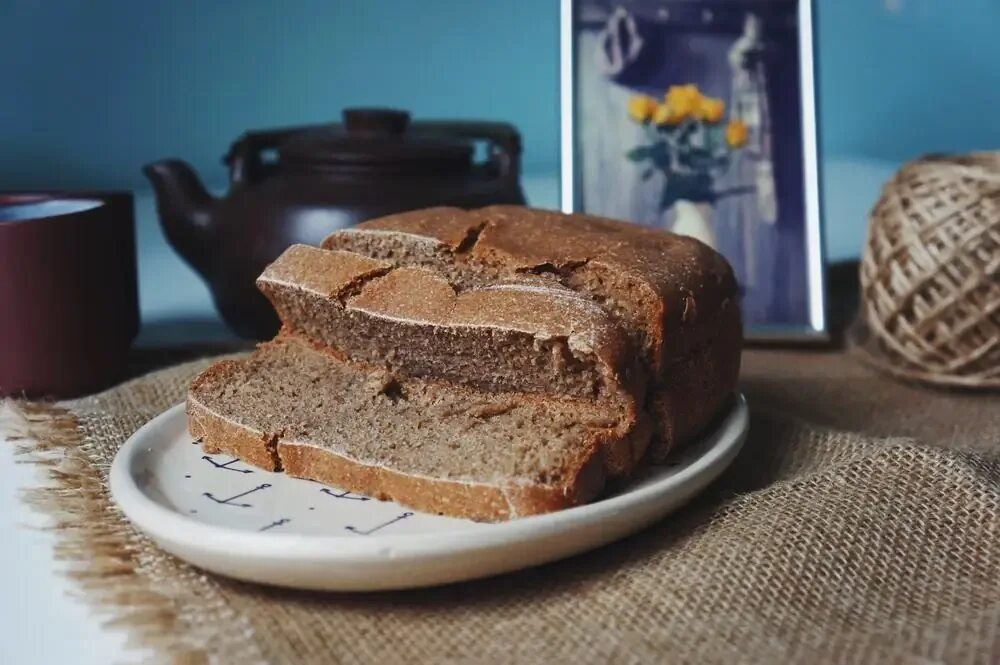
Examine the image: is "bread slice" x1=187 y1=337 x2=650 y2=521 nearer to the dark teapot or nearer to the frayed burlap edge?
the frayed burlap edge

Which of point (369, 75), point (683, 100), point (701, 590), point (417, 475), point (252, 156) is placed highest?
point (369, 75)

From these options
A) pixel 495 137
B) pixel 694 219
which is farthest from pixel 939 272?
pixel 495 137

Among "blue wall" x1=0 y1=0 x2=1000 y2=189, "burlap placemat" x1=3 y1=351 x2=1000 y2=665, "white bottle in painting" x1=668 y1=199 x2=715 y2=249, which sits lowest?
"burlap placemat" x1=3 y1=351 x2=1000 y2=665

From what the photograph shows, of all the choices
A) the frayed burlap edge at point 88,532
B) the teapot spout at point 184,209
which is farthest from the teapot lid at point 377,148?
the frayed burlap edge at point 88,532

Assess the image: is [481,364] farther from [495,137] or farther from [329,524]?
[495,137]

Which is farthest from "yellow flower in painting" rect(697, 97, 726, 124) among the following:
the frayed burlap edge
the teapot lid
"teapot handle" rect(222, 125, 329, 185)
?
the frayed burlap edge

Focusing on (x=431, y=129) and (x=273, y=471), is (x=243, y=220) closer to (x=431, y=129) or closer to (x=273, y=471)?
(x=431, y=129)
